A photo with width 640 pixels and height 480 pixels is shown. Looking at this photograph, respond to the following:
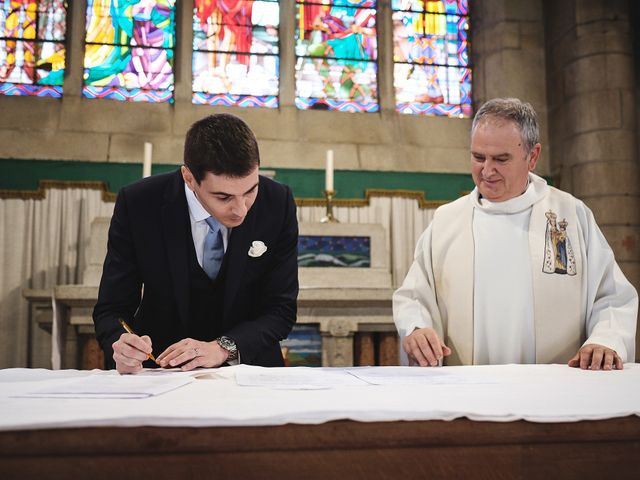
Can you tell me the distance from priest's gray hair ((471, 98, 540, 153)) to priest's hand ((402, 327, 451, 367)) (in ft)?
3.17

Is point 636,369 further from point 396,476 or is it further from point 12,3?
point 12,3

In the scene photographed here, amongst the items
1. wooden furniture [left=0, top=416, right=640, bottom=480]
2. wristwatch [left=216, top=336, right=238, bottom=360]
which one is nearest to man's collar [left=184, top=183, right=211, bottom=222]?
wristwatch [left=216, top=336, right=238, bottom=360]

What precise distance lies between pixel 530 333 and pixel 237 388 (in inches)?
67.6

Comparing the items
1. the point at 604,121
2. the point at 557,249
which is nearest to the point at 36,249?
the point at 557,249

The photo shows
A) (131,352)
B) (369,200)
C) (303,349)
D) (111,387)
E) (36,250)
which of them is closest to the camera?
(111,387)

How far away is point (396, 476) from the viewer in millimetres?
1113

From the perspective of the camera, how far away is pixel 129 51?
870 centimetres

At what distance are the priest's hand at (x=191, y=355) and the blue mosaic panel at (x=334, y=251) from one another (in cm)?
358

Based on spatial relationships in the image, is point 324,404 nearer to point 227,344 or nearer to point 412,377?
point 412,377

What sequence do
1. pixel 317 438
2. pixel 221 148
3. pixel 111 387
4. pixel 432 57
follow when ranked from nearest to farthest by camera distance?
pixel 317 438
pixel 111 387
pixel 221 148
pixel 432 57

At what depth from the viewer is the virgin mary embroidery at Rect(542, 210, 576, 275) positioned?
2.80 metres

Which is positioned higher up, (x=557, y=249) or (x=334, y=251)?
(x=334, y=251)

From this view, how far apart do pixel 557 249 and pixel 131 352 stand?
192cm

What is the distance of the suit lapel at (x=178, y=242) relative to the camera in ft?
7.39
